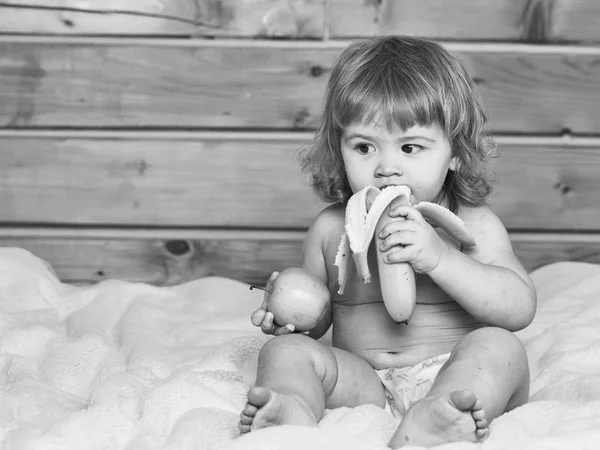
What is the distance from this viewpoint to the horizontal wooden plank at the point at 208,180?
229 cm

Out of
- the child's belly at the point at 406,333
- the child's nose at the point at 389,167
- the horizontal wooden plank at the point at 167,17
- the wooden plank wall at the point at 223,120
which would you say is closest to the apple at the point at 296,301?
the child's belly at the point at 406,333

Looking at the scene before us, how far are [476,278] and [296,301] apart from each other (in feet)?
0.92

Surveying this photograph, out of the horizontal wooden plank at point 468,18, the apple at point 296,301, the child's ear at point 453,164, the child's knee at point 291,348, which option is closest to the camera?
the child's knee at point 291,348

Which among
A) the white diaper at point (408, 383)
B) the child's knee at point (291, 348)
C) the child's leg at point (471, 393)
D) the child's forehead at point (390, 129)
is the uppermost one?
the child's forehead at point (390, 129)

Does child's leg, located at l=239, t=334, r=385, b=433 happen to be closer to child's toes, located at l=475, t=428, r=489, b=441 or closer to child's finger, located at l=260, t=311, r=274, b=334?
child's finger, located at l=260, t=311, r=274, b=334

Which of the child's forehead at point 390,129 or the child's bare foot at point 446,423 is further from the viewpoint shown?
the child's forehead at point 390,129

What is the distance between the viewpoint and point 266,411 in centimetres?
109

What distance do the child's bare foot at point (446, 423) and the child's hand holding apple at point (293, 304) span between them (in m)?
0.32

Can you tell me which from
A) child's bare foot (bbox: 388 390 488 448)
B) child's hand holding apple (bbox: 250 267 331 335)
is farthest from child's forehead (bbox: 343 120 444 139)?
child's bare foot (bbox: 388 390 488 448)

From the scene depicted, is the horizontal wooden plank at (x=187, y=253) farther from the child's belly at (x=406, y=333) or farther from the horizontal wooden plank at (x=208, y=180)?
the child's belly at (x=406, y=333)

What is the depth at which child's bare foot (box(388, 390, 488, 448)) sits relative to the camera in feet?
3.60

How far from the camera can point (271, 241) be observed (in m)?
2.32

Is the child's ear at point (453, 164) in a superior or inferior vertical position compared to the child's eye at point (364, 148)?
inferior

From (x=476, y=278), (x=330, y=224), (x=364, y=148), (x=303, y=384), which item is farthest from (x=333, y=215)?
(x=303, y=384)
